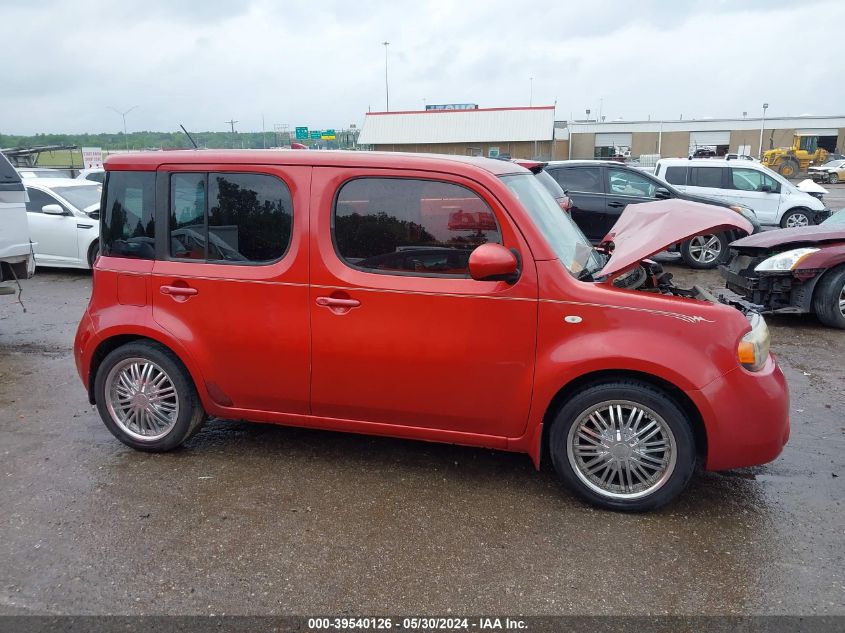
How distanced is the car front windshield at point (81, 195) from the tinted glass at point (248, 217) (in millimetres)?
8484

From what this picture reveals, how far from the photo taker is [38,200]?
1155 cm

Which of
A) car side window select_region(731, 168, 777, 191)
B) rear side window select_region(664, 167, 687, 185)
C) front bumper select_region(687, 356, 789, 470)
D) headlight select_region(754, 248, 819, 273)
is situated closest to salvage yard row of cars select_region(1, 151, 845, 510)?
front bumper select_region(687, 356, 789, 470)

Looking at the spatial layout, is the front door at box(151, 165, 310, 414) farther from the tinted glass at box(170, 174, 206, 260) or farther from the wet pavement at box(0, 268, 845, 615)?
the wet pavement at box(0, 268, 845, 615)

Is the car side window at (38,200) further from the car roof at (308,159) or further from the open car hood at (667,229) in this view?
the open car hood at (667,229)

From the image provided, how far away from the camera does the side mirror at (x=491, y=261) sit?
3.51m

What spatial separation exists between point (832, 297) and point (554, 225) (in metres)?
5.09

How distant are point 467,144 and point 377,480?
167ft

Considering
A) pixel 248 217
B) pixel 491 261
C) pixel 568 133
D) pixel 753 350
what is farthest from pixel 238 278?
pixel 568 133

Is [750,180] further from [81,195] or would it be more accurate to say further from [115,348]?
[115,348]

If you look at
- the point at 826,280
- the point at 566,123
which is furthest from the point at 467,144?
the point at 826,280

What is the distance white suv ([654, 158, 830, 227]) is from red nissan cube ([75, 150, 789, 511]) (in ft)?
35.7

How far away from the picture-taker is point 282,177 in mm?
4012

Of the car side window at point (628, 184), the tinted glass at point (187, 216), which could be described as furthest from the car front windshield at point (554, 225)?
the car side window at point (628, 184)

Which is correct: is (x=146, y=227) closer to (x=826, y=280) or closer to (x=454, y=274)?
(x=454, y=274)
